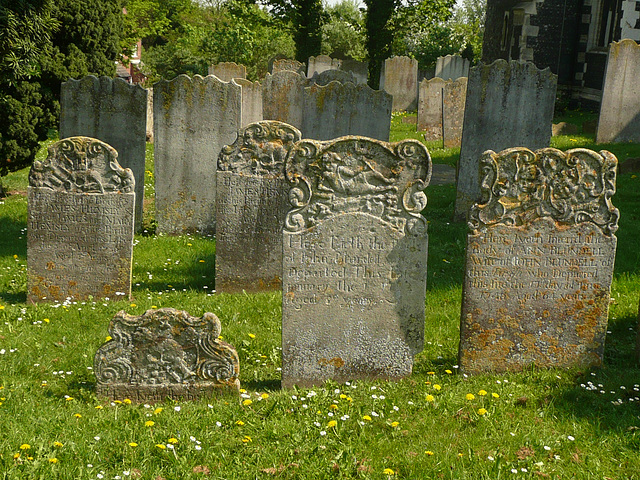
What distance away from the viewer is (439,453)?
438 centimetres

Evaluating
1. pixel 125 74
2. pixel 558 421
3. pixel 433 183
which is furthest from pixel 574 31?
pixel 558 421

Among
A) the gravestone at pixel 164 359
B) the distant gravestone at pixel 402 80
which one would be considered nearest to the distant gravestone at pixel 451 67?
the distant gravestone at pixel 402 80

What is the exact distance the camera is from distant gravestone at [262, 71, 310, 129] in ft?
41.0

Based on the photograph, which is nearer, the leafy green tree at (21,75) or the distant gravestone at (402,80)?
the leafy green tree at (21,75)

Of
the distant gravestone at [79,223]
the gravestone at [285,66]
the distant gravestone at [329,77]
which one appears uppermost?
the gravestone at [285,66]

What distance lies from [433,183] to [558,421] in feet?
30.3

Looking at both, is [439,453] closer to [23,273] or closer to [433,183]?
[23,273]

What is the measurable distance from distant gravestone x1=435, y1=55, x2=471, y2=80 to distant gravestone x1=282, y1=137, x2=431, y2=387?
26.6 m

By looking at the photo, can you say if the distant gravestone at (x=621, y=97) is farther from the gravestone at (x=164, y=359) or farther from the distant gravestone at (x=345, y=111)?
the gravestone at (x=164, y=359)

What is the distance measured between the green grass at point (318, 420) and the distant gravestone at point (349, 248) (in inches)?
15.4

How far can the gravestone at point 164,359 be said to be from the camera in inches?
196

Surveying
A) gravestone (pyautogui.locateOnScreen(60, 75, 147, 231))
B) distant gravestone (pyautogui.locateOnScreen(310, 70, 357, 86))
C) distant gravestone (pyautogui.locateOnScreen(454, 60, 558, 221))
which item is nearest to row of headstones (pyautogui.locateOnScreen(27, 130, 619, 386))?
distant gravestone (pyautogui.locateOnScreen(454, 60, 558, 221))

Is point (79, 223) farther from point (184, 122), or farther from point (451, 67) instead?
point (451, 67)

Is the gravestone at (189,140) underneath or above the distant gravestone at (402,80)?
underneath
